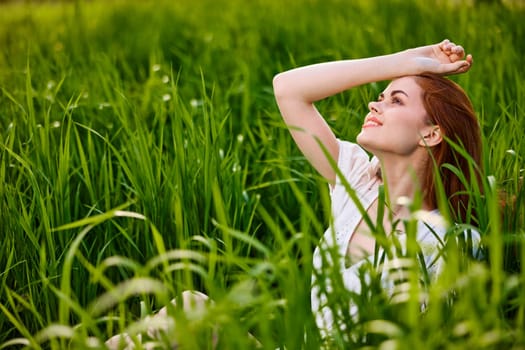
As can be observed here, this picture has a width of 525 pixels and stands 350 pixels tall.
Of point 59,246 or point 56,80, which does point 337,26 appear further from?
→ point 59,246

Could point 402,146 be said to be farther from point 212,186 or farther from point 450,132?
point 212,186

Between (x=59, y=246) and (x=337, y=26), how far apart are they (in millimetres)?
2449

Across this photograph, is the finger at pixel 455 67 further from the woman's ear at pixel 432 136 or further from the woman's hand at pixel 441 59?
the woman's ear at pixel 432 136

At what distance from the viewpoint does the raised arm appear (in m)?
1.82

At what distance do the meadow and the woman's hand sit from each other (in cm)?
19

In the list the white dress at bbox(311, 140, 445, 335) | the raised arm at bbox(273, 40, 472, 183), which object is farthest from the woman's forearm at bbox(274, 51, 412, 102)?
the white dress at bbox(311, 140, 445, 335)

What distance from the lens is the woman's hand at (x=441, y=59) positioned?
5.85 ft

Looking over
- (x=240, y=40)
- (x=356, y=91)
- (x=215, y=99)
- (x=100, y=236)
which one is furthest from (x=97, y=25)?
(x=100, y=236)

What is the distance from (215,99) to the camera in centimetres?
295

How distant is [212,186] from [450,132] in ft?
1.77

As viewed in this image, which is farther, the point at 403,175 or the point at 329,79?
the point at 329,79

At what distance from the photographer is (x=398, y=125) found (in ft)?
5.70

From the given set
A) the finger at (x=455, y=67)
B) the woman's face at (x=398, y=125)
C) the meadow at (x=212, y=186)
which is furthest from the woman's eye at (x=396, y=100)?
the meadow at (x=212, y=186)

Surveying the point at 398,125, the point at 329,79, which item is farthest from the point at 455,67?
the point at 329,79
